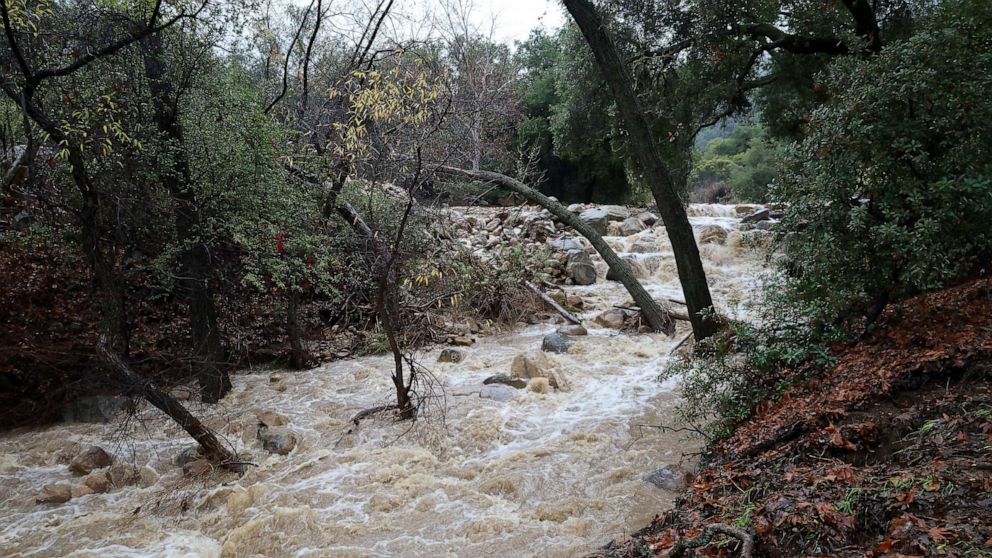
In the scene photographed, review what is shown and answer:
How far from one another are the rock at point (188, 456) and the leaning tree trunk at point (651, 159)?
5523mm

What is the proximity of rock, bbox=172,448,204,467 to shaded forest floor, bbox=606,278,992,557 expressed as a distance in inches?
162

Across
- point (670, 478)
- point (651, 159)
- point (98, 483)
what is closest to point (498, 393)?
point (670, 478)

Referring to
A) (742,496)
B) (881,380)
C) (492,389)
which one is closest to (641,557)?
(742,496)

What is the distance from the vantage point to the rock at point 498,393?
6.43 metres

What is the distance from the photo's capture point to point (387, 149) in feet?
24.8

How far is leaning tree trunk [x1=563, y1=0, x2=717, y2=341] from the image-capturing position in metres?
6.27

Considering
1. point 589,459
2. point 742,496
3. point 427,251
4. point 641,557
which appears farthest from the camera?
point 427,251

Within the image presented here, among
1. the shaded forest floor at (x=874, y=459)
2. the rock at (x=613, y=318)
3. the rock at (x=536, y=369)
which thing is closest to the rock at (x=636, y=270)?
the rock at (x=613, y=318)

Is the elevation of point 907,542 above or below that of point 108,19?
below

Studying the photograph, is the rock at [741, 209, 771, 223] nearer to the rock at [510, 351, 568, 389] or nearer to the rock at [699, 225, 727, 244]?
the rock at [699, 225, 727, 244]

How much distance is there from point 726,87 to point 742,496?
8.24m

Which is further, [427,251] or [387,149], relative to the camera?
[427,251]

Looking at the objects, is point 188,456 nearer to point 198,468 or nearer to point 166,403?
point 198,468

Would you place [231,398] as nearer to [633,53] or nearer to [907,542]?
[907,542]
